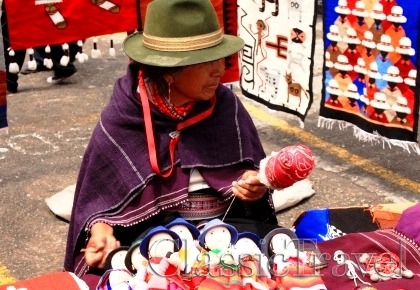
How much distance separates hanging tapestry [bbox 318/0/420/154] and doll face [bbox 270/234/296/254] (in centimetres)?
200

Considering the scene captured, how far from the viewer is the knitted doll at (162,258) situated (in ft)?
7.77

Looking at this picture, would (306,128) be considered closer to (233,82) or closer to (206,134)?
(233,82)

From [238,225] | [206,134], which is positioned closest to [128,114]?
[206,134]

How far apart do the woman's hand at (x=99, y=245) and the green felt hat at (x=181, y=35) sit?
0.64 meters

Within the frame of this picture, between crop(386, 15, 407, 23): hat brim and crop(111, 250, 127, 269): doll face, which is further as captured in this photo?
crop(386, 15, 407, 23): hat brim

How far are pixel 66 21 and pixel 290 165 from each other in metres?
3.15

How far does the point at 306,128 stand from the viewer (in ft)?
18.2

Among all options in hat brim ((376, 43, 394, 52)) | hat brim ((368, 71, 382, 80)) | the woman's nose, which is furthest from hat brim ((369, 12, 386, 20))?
the woman's nose

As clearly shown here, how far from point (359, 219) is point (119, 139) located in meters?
1.17

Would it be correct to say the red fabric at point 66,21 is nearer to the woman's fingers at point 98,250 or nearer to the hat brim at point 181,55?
the hat brim at point 181,55

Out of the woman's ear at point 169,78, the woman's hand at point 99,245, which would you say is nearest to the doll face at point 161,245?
the woman's hand at point 99,245

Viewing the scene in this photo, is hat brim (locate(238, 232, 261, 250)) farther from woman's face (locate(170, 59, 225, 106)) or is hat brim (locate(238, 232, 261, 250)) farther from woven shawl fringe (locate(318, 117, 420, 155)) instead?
woven shawl fringe (locate(318, 117, 420, 155))

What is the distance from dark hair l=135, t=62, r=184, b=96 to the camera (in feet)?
9.55

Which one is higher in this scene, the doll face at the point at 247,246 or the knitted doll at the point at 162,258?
the knitted doll at the point at 162,258
